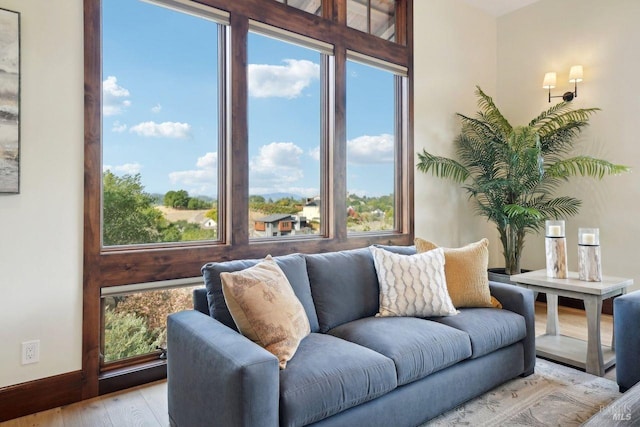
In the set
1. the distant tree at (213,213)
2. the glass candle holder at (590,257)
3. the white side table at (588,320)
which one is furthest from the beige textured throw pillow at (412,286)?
the distant tree at (213,213)

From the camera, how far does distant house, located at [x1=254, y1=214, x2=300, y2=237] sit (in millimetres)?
3059

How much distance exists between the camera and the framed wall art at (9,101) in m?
1.98

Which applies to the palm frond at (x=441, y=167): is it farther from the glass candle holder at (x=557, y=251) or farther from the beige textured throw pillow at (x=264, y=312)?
the beige textured throw pillow at (x=264, y=312)

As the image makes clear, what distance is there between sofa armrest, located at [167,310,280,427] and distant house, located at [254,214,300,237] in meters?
1.21

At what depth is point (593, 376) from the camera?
247 centimetres

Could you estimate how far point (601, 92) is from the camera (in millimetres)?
3920

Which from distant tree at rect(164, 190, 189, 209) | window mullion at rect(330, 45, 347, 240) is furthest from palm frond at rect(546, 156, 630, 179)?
distant tree at rect(164, 190, 189, 209)

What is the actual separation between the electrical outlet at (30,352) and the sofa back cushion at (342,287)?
1507 millimetres

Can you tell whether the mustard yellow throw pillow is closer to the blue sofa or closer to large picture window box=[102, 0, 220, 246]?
the blue sofa

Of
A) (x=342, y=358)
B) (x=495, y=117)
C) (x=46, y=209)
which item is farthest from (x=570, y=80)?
(x=46, y=209)

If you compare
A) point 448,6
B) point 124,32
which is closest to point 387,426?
point 124,32

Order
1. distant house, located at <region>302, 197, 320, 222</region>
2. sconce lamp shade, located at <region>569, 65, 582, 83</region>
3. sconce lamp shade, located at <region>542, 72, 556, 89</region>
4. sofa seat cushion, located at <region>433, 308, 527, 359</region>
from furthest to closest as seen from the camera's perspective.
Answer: sconce lamp shade, located at <region>542, 72, 556, 89</region>, sconce lamp shade, located at <region>569, 65, 582, 83</region>, distant house, located at <region>302, 197, 320, 222</region>, sofa seat cushion, located at <region>433, 308, 527, 359</region>

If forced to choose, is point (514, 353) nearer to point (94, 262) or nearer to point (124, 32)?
point (94, 262)

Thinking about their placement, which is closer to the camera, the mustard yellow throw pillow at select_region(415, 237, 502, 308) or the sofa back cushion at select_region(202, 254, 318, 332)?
the sofa back cushion at select_region(202, 254, 318, 332)
